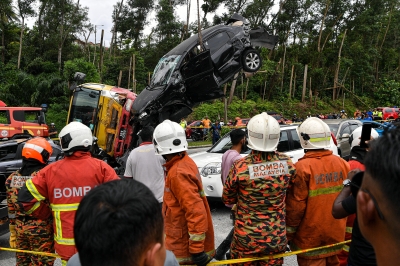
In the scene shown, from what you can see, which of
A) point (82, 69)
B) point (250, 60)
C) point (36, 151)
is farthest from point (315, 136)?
point (82, 69)

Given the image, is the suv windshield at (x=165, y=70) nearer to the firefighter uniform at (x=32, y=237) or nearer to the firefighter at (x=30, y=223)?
the firefighter at (x=30, y=223)

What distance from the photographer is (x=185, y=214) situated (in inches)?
105

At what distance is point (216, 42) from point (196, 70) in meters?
1.52

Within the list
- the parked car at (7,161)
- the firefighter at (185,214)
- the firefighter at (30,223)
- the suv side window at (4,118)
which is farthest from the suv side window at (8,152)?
the suv side window at (4,118)

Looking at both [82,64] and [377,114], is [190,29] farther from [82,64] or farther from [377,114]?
[377,114]

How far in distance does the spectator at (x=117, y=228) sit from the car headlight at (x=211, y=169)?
5.07 metres

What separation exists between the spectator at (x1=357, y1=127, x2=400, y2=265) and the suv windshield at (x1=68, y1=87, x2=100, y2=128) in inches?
379

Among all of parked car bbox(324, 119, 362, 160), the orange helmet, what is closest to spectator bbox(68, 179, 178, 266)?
the orange helmet

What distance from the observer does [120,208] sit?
117cm

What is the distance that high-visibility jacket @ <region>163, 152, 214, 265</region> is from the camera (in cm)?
261

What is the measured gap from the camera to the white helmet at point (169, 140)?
2.99m

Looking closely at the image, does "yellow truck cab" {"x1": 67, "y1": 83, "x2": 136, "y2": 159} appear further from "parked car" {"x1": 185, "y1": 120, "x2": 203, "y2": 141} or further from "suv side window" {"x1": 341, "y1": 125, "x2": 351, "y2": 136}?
"parked car" {"x1": 185, "y1": 120, "x2": 203, "y2": 141}

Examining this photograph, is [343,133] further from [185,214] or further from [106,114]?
[185,214]

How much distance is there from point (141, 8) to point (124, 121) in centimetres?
3225
